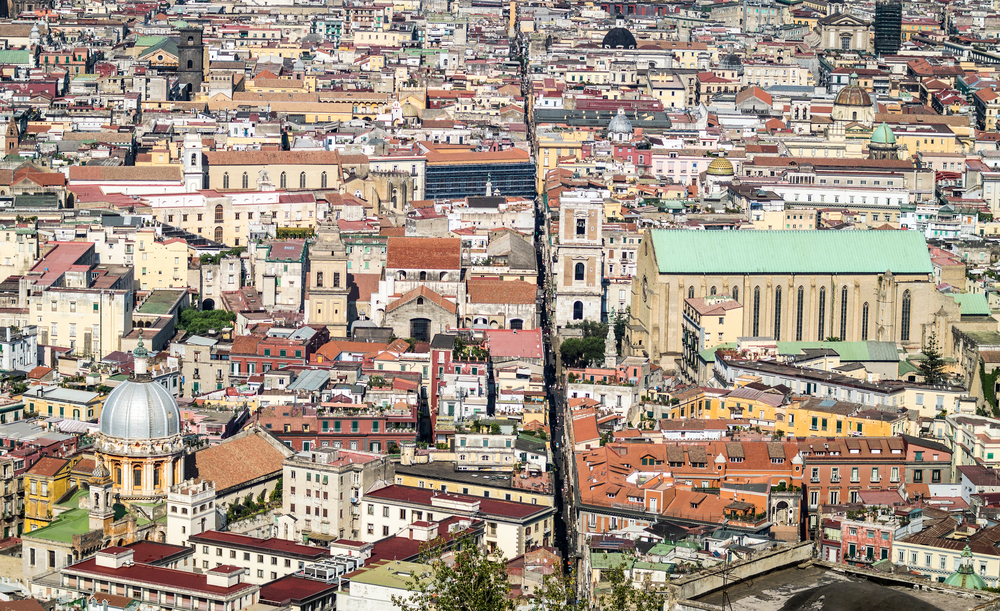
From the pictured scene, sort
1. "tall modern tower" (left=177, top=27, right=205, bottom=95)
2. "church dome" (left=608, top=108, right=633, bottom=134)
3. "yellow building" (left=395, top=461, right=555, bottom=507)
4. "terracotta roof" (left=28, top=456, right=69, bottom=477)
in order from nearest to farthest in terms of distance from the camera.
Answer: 1. "yellow building" (left=395, top=461, right=555, bottom=507)
2. "terracotta roof" (left=28, top=456, right=69, bottom=477)
3. "church dome" (left=608, top=108, right=633, bottom=134)
4. "tall modern tower" (left=177, top=27, right=205, bottom=95)

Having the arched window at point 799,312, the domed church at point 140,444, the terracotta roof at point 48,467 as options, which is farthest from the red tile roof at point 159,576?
the arched window at point 799,312

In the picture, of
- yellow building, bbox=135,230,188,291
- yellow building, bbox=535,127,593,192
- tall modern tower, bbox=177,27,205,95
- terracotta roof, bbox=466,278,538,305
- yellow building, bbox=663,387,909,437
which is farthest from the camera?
tall modern tower, bbox=177,27,205,95

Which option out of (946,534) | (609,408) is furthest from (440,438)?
(946,534)

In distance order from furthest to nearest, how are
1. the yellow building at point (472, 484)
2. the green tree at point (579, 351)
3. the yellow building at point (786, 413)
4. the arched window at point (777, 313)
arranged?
the arched window at point (777, 313), the green tree at point (579, 351), the yellow building at point (786, 413), the yellow building at point (472, 484)

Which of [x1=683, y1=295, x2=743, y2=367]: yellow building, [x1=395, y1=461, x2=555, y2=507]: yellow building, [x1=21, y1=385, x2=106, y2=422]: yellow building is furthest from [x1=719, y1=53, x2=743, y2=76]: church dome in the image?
[x1=395, y1=461, x2=555, y2=507]: yellow building

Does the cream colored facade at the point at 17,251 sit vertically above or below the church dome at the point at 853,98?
below

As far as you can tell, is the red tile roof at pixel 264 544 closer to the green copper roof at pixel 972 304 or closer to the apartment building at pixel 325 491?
the apartment building at pixel 325 491

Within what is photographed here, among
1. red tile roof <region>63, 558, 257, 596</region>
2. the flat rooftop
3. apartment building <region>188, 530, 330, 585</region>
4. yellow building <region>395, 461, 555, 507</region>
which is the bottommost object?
apartment building <region>188, 530, 330, 585</region>

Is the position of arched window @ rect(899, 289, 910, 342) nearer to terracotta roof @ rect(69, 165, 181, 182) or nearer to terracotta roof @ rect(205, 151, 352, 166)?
terracotta roof @ rect(205, 151, 352, 166)

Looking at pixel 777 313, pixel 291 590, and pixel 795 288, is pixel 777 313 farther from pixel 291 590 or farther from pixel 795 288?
pixel 291 590
